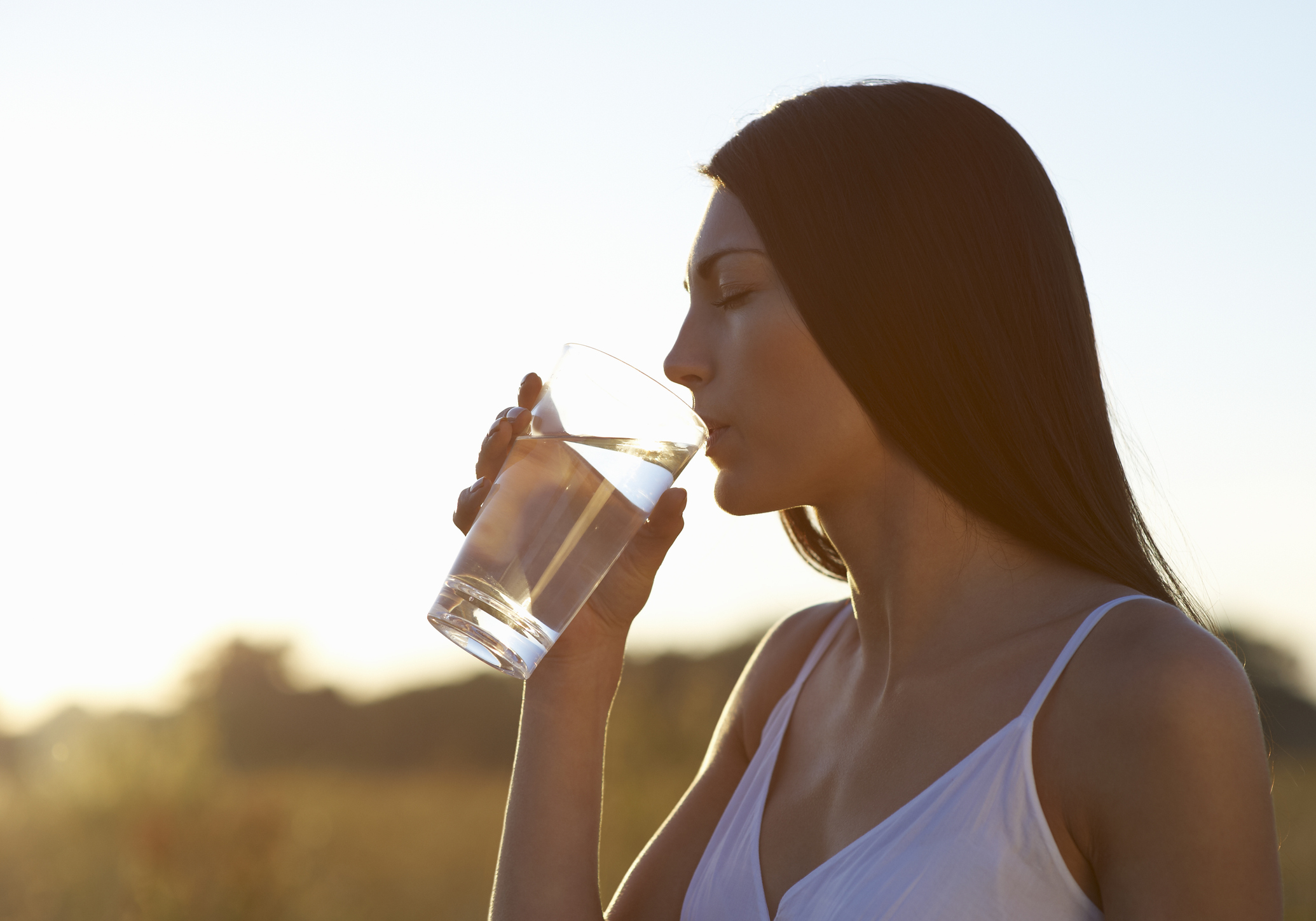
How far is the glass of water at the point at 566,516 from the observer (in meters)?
1.82

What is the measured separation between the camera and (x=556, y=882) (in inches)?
87.9

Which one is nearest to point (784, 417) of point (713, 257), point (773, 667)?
point (713, 257)

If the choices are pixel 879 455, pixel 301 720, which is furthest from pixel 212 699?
pixel 879 455

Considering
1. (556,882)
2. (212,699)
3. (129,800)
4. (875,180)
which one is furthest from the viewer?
(212,699)

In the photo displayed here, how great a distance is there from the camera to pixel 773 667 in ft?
8.46

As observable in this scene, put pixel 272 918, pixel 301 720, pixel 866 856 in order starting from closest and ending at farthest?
pixel 866 856 < pixel 272 918 < pixel 301 720

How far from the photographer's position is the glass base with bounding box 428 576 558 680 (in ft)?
5.98

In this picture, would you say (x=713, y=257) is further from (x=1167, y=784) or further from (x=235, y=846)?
(x=235, y=846)

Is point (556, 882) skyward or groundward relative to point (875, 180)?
groundward

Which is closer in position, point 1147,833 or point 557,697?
point 1147,833

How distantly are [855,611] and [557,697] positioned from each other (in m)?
0.71

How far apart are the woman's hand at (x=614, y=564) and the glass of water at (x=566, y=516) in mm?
225

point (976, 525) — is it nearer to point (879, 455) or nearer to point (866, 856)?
point (879, 455)

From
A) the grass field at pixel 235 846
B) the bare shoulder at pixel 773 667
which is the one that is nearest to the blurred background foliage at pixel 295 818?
the grass field at pixel 235 846
